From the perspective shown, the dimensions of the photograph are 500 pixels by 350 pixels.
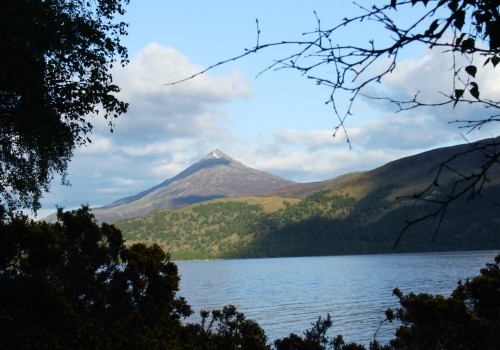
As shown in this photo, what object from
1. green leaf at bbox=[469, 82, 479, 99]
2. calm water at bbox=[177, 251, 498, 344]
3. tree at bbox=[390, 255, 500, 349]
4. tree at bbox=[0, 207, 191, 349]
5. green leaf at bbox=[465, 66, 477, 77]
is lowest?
calm water at bbox=[177, 251, 498, 344]

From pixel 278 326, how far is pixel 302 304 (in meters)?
28.5

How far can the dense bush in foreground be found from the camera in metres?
14.3

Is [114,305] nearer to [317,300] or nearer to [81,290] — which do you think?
[81,290]

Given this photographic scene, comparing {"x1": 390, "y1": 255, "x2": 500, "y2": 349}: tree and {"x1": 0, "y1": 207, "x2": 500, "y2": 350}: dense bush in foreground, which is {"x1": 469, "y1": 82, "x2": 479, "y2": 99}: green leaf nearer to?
{"x1": 0, "y1": 207, "x2": 500, "y2": 350}: dense bush in foreground

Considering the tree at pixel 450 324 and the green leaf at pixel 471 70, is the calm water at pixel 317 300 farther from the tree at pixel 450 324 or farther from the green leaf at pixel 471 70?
the green leaf at pixel 471 70

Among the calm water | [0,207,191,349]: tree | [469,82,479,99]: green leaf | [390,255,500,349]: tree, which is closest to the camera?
[469,82,479,99]: green leaf

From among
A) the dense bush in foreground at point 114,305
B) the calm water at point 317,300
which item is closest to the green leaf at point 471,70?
the dense bush in foreground at point 114,305

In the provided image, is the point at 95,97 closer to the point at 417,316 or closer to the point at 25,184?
the point at 25,184

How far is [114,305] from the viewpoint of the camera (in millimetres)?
17844

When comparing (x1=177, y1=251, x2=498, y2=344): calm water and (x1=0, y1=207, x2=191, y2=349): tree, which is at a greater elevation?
(x1=0, y1=207, x2=191, y2=349): tree

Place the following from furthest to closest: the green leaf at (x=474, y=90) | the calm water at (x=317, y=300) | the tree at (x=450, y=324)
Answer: the calm water at (x=317, y=300)
the tree at (x=450, y=324)
the green leaf at (x=474, y=90)

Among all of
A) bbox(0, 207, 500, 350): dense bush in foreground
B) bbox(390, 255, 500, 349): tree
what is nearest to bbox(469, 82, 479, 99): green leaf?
bbox(0, 207, 500, 350): dense bush in foreground

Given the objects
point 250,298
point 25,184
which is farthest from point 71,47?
point 250,298

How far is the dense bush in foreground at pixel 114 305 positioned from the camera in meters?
14.3
